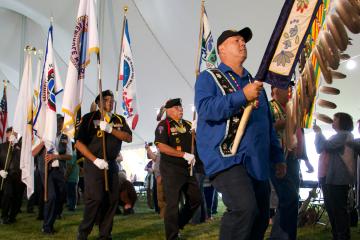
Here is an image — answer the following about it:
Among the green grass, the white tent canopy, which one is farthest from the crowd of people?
the white tent canopy

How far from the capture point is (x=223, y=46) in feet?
12.9

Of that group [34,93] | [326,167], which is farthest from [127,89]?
[326,167]

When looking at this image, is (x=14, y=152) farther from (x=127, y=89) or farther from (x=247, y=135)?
(x=247, y=135)

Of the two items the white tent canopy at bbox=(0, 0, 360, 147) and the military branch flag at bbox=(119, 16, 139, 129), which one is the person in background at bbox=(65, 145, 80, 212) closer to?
the military branch flag at bbox=(119, 16, 139, 129)

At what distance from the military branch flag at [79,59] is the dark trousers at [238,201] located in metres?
3.67

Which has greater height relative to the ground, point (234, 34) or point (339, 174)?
point (234, 34)

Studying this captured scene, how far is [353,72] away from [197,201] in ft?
25.5

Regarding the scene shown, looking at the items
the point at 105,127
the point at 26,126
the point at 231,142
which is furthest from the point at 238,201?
the point at 26,126

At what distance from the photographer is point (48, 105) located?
8.16 metres

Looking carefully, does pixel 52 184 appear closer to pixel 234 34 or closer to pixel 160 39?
pixel 234 34

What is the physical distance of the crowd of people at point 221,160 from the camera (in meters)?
3.50

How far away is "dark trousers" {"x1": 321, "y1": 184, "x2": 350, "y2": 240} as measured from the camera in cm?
644

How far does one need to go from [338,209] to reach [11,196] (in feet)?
20.8

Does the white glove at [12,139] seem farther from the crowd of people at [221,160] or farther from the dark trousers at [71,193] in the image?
the dark trousers at [71,193]
